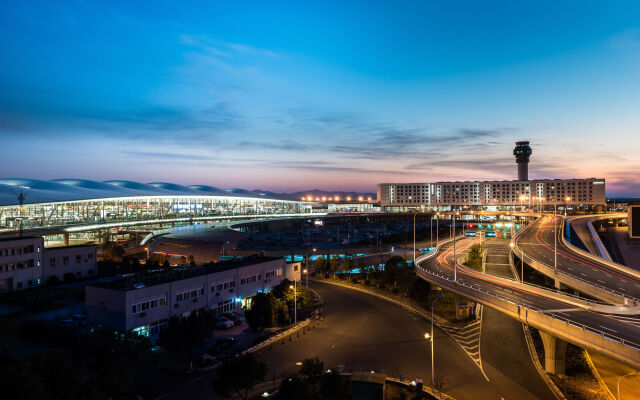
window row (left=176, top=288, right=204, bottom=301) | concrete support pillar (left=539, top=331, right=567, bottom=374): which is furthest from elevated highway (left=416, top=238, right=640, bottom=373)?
window row (left=176, top=288, right=204, bottom=301)

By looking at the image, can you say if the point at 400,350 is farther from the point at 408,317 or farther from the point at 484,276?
the point at 484,276

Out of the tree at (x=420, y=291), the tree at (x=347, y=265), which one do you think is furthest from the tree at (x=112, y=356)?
the tree at (x=347, y=265)

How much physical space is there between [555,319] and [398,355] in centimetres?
999

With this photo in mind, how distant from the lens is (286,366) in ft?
77.8

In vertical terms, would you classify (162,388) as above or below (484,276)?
below

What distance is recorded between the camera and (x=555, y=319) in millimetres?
20094

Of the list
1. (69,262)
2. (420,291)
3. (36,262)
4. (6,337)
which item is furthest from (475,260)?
(36,262)

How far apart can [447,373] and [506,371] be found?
3979 mm

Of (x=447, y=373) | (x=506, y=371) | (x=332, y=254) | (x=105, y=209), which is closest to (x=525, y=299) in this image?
(x=506, y=371)

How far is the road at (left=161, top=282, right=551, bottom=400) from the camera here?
21422mm

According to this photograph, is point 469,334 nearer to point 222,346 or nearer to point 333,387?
point 333,387

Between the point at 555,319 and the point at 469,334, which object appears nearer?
the point at 555,319

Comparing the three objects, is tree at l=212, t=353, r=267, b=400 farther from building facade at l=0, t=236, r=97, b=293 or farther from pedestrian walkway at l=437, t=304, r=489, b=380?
building facade at l=0, t=236, r=97, b=293

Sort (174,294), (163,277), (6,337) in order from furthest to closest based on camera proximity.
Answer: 1. (163,277)
2. (174,294)
3. (6,337)
